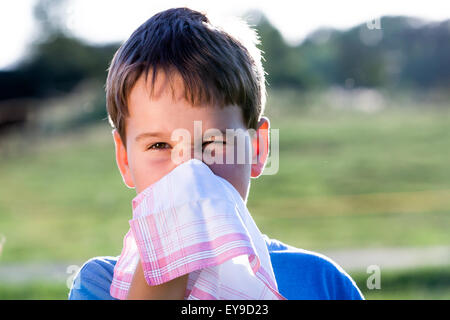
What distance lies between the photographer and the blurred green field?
32.9 feet

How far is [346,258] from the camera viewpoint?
6.80m

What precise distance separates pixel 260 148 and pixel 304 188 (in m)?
14.4

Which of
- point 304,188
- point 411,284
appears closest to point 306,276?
point 411,284

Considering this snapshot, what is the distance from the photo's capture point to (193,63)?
4.52 feet

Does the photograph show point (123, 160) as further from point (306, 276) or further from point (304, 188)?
point (304, 188)

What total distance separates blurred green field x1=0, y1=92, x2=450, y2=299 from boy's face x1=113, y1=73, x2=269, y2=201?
701 cm

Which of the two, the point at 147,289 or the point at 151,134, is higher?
the point at 151,134

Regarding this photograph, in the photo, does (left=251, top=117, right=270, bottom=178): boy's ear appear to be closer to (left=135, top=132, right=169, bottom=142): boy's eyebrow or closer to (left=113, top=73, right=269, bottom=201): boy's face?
(left=113, top=73, right=269, bottom=201): boy's face

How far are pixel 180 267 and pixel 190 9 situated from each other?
78cm

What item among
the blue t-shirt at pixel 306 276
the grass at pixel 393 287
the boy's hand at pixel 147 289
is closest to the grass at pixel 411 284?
the grass at pixel 393 287

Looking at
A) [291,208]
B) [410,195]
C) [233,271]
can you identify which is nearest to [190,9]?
[233,271]

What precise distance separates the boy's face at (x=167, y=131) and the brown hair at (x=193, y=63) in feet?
0.07

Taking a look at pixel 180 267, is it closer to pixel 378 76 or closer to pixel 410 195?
pixel 410 195

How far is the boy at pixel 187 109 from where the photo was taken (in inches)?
52.5
